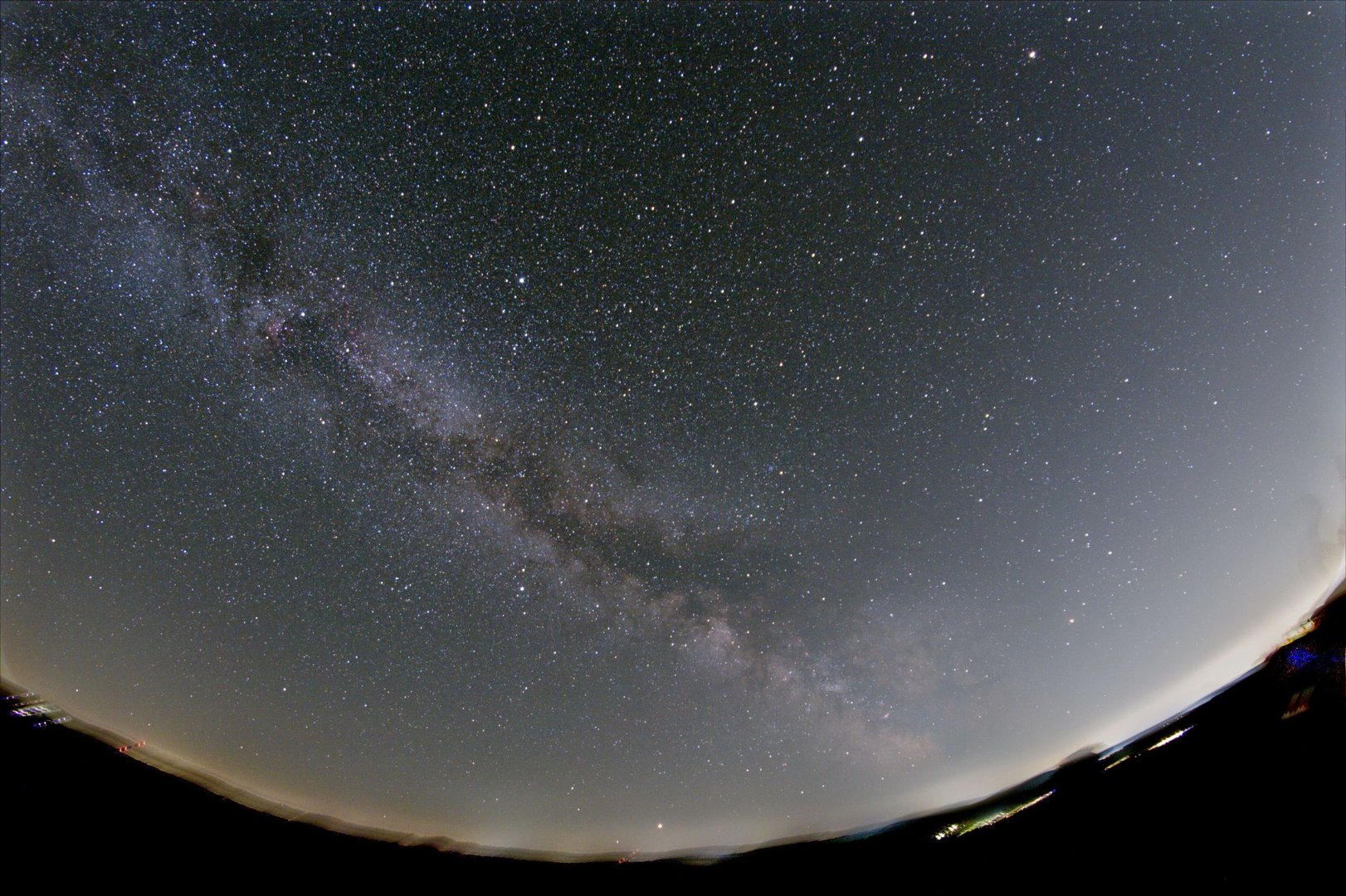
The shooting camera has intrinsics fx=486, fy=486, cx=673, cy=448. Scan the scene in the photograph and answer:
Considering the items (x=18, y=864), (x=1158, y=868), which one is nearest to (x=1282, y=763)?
(x=1158, y=868)

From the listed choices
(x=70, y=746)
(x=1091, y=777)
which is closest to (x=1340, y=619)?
(x=1091, y=777)

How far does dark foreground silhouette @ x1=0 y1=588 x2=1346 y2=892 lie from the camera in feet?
8.38

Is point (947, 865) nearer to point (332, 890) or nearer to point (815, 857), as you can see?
point (815, 857)

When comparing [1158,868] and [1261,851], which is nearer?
[1261,851]

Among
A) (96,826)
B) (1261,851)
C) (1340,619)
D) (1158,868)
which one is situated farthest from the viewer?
(96,826)

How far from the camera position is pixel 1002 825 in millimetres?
3844

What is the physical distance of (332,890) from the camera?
4629 millimetres

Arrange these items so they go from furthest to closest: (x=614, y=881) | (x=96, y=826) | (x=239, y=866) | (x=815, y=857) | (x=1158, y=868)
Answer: (x=614, y=881) < (x=815, y=857) < (x=239, y=866) < (x=96, y=826) < (x=1158, y=868)

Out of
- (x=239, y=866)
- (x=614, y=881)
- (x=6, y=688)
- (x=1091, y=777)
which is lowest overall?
(x=614, y=881)

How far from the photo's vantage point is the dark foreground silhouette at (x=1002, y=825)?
2.55m

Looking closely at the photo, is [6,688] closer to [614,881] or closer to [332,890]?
[332,890]

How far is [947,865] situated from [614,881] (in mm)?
4146

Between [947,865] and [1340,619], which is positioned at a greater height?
[1340,619]

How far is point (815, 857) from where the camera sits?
5133 millimetres
